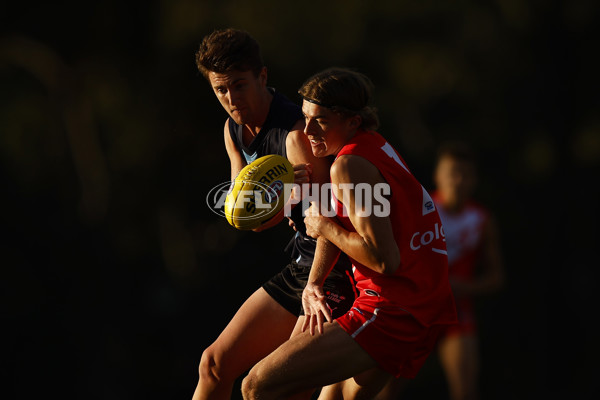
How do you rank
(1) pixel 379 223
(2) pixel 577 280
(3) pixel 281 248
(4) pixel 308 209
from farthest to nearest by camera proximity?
(2) pixel 577 280
(3) pixel 281 248
(4) pixel 308 209
(1) pixel 379 223

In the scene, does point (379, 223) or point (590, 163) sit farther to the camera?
point (590, 163)

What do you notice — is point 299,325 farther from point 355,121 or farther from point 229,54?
point 229,54

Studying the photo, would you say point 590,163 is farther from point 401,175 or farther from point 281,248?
point 401,175

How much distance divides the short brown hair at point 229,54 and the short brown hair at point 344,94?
0.48 metres

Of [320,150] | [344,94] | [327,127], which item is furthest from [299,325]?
[344,94]

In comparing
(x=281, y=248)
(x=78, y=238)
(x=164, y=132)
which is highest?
(x=164, y=132)

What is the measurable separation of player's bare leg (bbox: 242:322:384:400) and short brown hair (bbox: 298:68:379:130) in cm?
94

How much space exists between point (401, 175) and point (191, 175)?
9.16 metres

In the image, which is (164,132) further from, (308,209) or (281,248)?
(308,209)

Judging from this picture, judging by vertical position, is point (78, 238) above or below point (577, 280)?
above

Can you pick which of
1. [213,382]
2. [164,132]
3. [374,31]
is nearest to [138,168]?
[164,132]

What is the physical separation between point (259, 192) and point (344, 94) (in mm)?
600

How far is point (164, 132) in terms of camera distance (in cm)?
1289

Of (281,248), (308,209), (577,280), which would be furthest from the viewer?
(577,280)
